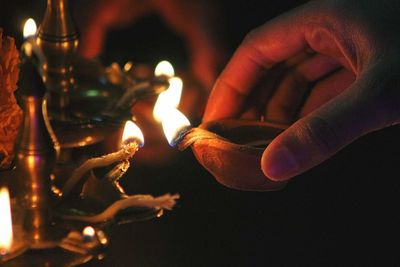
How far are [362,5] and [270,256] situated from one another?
0.52m

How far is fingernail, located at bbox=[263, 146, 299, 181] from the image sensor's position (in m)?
1.01

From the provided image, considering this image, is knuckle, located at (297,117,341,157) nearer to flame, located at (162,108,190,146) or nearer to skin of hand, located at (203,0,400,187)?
skin of hand, located at (203,0,400,187)

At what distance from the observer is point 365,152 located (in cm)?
167

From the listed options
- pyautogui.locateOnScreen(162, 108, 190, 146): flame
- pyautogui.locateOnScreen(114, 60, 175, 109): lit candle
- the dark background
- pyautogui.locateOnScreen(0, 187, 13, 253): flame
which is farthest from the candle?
pyautogui.locateOnScreen(114, 60, 175, 109): lit candle

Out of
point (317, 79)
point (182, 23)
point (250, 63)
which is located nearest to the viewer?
point (250, 63)

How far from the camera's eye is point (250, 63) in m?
1.55

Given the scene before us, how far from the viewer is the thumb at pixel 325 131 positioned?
40.6 inches

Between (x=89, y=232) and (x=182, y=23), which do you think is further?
(x=182, y=23)

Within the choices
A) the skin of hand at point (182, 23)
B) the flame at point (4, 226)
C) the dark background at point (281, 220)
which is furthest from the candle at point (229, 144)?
the skin of hand at point (182, 23)

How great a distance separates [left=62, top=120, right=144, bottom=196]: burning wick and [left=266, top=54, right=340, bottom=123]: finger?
0.59m

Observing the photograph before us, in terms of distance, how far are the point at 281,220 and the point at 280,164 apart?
0.35 meters

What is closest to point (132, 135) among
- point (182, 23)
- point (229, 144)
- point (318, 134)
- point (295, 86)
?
point (229, 144)

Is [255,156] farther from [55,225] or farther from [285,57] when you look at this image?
[285,57]

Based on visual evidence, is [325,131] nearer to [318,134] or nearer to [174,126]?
[318,134]
